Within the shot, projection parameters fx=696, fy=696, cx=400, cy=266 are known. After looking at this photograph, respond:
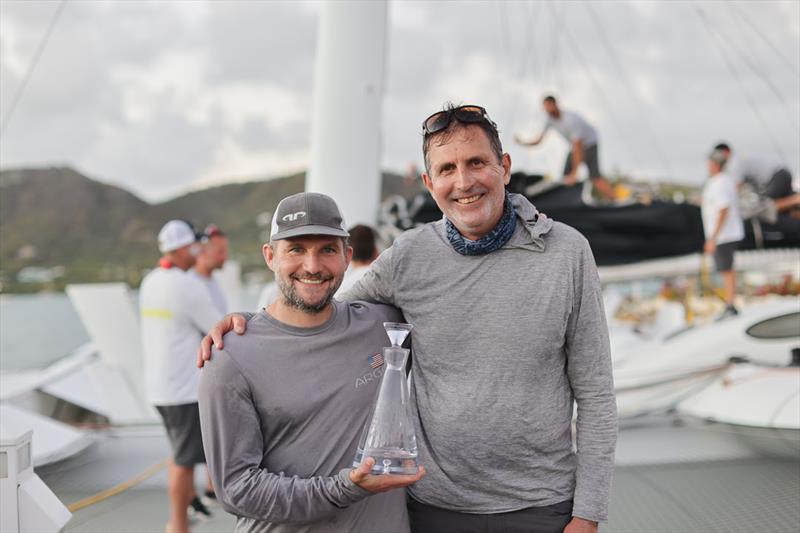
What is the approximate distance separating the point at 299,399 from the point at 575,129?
6.01m

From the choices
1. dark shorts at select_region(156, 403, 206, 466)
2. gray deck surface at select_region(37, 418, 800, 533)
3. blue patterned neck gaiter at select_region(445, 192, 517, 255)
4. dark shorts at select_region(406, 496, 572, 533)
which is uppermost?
blue patterned neck gaiter at select_region(445, 192, 517, 255)

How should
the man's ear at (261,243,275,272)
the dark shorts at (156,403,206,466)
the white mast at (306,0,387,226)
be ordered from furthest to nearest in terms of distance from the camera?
the white mast at (306,0,387,226), the dark shorts at (156,403,206,466), the man's ear at (261,243,275,272)

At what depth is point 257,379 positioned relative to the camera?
1622 millimetres

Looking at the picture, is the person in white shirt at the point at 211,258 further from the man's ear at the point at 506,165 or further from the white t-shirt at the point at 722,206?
the white t-shirt at the point at 722,206

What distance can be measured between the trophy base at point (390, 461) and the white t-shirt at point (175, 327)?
8.55 feet

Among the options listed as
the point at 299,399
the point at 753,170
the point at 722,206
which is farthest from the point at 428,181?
the point at 753,170

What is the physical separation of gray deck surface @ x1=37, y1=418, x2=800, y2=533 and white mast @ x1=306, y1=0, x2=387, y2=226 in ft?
7.25

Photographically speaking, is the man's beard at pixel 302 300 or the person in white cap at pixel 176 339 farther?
the person in white cap at pixel 176 339

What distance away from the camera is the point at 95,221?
105312 millimetres

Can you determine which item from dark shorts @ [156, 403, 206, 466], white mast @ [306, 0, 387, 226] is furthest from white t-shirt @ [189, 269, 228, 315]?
white mast @ [306, 0, 387, 226]

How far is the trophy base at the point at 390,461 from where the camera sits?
1.46 m

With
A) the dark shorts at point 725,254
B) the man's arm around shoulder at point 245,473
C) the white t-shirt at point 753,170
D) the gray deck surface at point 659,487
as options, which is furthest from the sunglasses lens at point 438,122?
the white t-shirt at point 753,170

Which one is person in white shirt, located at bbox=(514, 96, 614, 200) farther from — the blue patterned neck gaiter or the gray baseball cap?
the gray baseball cap

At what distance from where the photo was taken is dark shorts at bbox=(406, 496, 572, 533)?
1740 millimetres
